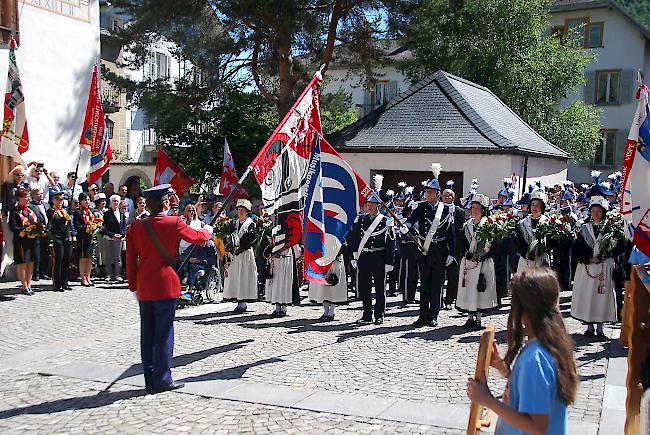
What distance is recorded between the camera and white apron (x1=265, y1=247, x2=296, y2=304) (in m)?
11.3

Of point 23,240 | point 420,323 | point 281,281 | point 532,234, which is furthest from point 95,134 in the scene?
point 532,234

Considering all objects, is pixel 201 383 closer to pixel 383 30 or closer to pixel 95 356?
pixel 95 356

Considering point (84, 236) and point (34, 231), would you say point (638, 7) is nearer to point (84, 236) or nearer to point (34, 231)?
point (84, 236)

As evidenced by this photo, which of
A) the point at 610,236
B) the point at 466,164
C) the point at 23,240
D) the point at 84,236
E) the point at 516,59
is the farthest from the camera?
the point at 516,59

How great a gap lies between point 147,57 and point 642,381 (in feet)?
71.1

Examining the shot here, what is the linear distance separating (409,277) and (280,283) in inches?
106

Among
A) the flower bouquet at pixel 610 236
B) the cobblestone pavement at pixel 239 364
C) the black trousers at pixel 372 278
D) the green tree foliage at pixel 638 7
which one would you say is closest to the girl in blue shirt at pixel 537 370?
the cobblestone pavement at pixel 239 364

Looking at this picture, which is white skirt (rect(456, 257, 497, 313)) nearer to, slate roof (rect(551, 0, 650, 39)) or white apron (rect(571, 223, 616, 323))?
white apron (rect(571, 223, 616, 323))

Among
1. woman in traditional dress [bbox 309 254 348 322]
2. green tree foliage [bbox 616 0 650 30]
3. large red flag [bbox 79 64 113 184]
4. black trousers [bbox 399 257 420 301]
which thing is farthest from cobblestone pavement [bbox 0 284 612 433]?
green tree foliage [bbox 616 0 650 30]

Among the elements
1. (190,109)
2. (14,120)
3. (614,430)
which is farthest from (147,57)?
(614,430)

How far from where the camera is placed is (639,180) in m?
5.76

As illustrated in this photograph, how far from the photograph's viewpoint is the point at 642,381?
5234 millimetres

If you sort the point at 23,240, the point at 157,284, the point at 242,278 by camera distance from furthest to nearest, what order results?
the point at 23,240 < the point at 242,278 < the point at 157,284

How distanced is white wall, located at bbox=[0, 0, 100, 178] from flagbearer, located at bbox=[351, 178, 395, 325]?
10311mm
